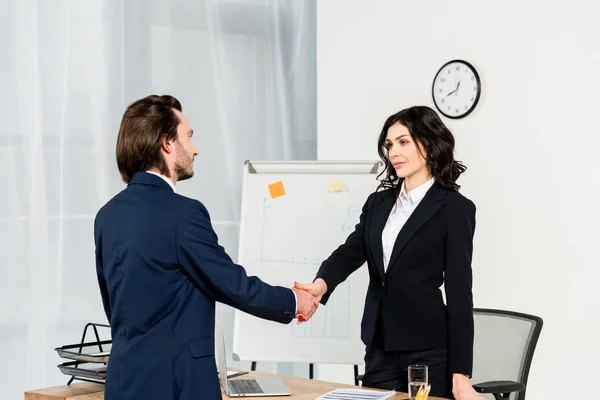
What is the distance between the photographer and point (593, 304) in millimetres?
3271

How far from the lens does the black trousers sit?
2.40 m

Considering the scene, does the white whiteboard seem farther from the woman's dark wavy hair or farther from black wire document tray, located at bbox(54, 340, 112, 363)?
the woman's dark wavy hair

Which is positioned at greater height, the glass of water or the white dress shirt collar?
the white dress shirt collar

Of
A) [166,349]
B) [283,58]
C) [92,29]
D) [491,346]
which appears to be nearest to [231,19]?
[283,58]

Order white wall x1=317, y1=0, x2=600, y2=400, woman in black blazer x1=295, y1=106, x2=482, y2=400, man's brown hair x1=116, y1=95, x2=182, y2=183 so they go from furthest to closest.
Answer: white wall x1=317, y1=0, x2=600, y2=400
woman in black blazer x1=295, y1=106, x2=482, y2=400
man's brown hair x1=116, y1=95, x2=182, y2=183

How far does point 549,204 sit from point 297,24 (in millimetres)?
2098

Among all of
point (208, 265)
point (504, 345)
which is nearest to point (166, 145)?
point (208, 265)

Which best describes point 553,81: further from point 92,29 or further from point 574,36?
point 92,29

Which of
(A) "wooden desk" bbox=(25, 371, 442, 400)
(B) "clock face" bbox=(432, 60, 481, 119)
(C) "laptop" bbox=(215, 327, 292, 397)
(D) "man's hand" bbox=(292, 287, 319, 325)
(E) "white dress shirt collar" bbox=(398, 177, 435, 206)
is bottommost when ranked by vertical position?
(A) "wooden desk" bbox=(25, 371, 442, 400)

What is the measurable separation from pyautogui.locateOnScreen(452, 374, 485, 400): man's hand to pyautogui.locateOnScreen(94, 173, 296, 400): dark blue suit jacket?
77 centimetres

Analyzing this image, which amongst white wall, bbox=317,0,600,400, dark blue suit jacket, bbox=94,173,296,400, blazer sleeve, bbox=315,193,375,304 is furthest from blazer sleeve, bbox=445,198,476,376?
white wall, bbox=317,0,600,400

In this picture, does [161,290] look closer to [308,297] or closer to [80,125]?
[308,297]

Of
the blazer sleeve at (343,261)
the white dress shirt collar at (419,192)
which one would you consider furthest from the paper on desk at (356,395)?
the white dress shirt collar at (419,192)

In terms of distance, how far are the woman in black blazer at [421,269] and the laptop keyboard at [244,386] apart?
38 centimetres
